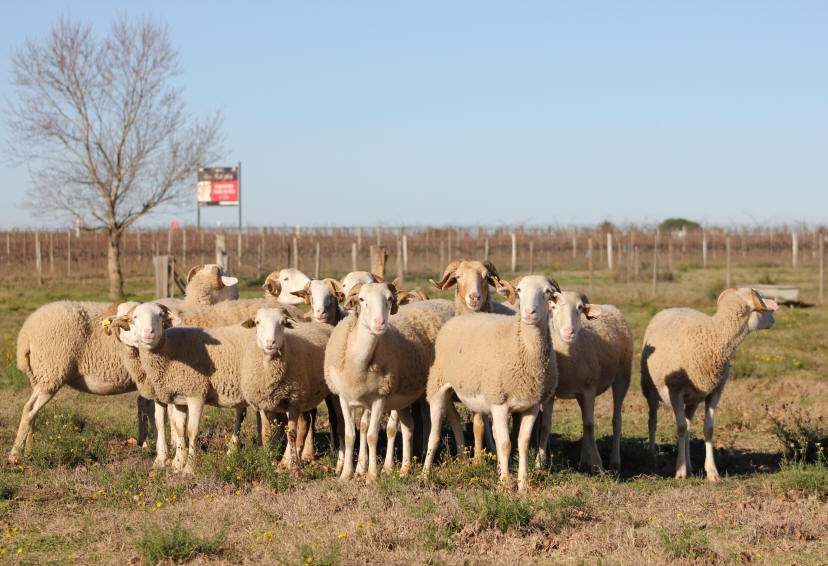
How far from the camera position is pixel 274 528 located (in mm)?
5762

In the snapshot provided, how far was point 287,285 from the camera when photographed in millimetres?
10094

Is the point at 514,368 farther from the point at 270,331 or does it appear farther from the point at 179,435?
the point at 179,435

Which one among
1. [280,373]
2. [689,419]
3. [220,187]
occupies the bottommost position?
[689,419]

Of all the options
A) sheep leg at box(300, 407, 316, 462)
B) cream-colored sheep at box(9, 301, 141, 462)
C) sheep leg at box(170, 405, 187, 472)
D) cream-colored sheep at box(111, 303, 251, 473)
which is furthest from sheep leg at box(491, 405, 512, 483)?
cream-colored sheep at box(9, 301, 141, 462)

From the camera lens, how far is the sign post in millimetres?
38688

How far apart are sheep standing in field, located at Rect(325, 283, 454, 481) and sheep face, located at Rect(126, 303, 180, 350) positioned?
152cm

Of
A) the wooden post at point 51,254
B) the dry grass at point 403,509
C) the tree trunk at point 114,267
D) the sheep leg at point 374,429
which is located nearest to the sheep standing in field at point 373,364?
the sheep leg at point 374,429

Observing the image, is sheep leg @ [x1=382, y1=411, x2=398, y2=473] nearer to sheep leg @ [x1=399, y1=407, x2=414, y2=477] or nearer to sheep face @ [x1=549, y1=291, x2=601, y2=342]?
sheep leg @ [x1=399, y1=407, x2=414, y2=477]

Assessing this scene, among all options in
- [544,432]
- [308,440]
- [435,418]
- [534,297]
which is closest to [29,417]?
[308,440]

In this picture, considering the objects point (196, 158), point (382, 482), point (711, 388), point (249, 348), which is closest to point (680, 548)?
point (382, 482)

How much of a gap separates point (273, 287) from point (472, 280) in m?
2.87

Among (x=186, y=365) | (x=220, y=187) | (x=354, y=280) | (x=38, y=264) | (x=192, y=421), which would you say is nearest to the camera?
(x=192, y=421)

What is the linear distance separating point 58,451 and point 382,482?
3.26 meters

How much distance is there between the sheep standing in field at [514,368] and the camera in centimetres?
674
